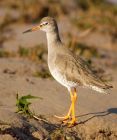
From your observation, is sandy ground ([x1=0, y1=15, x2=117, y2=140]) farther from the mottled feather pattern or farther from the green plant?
the mottled feather pattern

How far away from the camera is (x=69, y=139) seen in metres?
7.89

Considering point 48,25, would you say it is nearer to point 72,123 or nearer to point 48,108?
point 48,108

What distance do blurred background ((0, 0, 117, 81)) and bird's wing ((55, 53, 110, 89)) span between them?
2.39m

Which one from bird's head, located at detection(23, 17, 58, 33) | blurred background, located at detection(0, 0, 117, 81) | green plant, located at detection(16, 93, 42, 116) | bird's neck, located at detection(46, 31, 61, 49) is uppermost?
bird's head, located at detection(23, 17, 58, 33)

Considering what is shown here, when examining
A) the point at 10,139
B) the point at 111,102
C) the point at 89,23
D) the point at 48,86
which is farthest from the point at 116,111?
the point at 89,23

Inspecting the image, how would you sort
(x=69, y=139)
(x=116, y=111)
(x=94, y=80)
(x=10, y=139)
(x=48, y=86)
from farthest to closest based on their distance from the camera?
(x=48, y=86), (x=116, y=111), (x=94, y=80), (x=69, y=139), (x=10, y=139)

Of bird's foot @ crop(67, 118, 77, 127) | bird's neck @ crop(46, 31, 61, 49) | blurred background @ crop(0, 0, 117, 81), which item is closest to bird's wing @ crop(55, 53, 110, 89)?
bird's neck @ crop(46, 31, 61, 49)

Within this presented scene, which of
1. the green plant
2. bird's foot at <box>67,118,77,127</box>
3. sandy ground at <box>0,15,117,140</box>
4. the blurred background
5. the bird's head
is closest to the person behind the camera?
sandy ground at <box>0,15,117,140</box>

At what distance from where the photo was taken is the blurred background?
1218 cm

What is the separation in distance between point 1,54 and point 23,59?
0.53 metres

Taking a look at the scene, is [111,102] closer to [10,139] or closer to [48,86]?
[48,86]

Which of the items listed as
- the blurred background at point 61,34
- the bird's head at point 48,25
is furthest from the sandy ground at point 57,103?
the bird's head at point 48,25

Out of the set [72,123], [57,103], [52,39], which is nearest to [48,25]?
[52,39]

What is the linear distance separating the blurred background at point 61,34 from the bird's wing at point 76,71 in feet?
7.84
